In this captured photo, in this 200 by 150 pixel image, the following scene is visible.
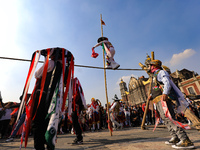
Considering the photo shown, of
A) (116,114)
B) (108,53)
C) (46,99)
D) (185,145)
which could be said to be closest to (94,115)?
(116,114)

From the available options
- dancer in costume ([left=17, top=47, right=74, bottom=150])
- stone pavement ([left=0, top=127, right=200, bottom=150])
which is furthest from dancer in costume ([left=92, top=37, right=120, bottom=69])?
dancer in costume ([left=17, top=47, right=74, bottom=150])

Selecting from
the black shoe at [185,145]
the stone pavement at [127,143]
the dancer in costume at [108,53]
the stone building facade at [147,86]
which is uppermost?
the stone building facade at [147,86]

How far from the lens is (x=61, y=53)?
2559 millimetres

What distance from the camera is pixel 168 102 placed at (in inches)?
106

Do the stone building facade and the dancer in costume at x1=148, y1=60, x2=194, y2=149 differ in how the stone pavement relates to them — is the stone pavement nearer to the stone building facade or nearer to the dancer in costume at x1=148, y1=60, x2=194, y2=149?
the dancer in costume at x1=148, y1=60, x2=194, y2=149

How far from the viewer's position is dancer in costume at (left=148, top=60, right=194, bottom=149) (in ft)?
7.63

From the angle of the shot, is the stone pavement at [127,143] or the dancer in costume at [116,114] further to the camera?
the dancer in costume at [116,114]

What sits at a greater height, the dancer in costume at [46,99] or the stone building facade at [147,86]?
the stone building facade at [147,86]

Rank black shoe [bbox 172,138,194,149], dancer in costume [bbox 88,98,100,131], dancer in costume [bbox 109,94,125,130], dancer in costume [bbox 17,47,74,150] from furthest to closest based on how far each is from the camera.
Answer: dancer in costume [bbox 88,98,100,131], dancer in costume [bbox 109,94,125,130], black shoe [bbox 172,138,194,149], dancer in costume [bbox 17,47,74,150]

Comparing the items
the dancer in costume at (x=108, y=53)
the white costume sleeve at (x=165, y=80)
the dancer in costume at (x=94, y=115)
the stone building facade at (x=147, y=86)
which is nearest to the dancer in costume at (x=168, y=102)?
the white costume sleeve at (x=165, y=80)

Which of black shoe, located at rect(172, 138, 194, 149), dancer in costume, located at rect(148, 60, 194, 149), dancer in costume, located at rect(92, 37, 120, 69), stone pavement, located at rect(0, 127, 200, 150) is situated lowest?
stone pavement, located at rect(0, 127, 200, 150)

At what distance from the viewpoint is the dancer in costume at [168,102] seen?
7.63ft

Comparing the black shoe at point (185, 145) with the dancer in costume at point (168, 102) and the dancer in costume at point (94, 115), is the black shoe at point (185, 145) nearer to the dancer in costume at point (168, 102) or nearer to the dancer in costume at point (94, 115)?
the dancer in costume at point (168, 102)

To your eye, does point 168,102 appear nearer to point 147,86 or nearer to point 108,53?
point 108,53
